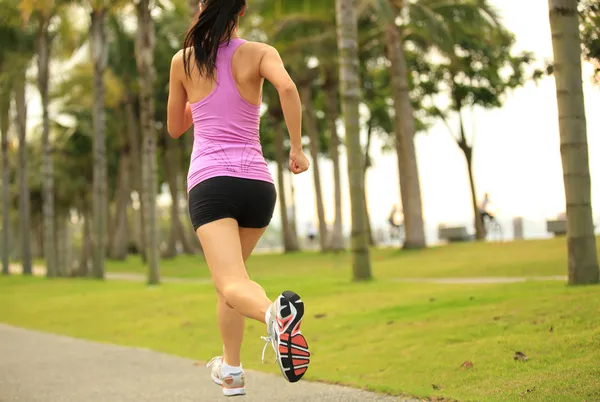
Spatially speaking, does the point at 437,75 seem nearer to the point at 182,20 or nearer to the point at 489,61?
the point at 489,61

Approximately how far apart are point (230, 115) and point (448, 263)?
623 inches

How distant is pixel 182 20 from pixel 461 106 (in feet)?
42.1

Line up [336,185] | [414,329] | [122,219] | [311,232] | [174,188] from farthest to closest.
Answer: [311,232] < [122,219] < [174,188] < [336,185] < [414,329]

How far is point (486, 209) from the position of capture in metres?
30.7

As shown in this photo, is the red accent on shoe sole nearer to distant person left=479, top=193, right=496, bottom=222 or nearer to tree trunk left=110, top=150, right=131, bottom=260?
distant person left=479, top=193, right=496, bottom=222

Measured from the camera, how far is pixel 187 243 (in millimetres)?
43344

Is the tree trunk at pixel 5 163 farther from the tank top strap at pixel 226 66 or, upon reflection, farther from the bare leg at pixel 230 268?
the bare leg at pixel 230 268

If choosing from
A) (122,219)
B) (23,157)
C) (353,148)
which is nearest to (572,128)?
(353,148)

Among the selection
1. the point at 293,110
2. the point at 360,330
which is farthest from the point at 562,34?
the point at 293,110

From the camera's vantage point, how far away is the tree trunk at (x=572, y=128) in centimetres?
991

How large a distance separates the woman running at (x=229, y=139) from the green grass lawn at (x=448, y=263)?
1167 cm

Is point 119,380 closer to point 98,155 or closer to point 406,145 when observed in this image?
point 406,145

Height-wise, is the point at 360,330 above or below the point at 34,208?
below

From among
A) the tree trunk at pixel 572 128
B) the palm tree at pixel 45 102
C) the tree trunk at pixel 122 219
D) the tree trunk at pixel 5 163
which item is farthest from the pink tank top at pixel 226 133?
the tree trunk at pixel 122 219
